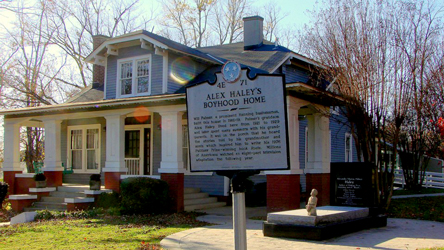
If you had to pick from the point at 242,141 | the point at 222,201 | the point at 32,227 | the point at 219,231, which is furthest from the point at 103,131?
the point at 242,141

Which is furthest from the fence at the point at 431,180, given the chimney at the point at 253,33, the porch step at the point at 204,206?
the porch step at the point at 204,206

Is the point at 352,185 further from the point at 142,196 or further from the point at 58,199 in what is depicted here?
the point at 58,199

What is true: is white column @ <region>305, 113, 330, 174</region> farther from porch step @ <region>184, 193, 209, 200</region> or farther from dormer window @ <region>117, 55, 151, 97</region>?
dormer window @ <region>117, 55, 151, 97</region>

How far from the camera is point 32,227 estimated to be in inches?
482

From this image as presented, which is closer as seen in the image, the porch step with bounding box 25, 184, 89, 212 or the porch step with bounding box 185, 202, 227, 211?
the porch step with bounding box 185, 202, 227, 211

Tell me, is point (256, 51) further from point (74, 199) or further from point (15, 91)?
point (15, 91)

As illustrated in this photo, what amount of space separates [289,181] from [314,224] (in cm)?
386

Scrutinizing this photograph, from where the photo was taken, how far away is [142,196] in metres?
13.8

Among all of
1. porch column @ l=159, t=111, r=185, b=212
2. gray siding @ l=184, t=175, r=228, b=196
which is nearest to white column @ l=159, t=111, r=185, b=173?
porch column @ l=159, t=111, r=185, b=212

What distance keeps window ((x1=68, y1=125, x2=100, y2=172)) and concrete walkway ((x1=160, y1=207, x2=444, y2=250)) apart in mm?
10450

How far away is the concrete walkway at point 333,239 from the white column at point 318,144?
3.64m

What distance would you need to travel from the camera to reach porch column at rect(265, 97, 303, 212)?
43.1 ft

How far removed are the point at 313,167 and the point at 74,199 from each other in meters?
7.85

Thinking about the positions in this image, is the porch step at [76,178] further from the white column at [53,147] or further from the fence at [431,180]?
the fence at [431,180]
